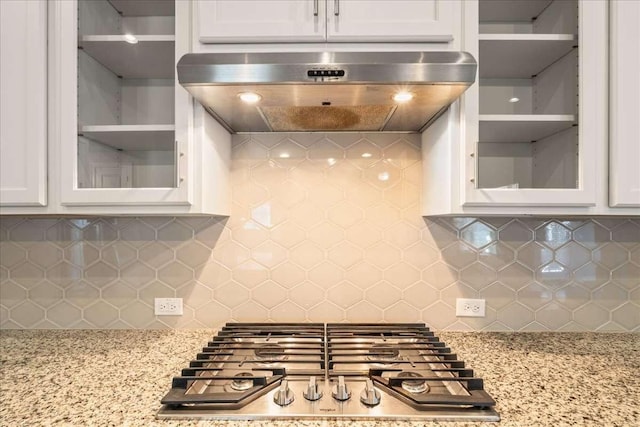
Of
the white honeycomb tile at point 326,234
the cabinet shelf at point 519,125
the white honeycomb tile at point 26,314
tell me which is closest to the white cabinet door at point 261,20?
the cabinet shelf at point 519,125

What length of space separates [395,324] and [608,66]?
108 cm

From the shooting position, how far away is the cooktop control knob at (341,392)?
881mm

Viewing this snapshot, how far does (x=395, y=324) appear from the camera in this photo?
1.41m

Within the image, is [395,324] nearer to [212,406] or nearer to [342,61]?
[212,406]

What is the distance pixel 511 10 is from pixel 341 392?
132cm

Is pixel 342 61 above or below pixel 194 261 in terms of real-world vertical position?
above

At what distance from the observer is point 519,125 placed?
116 cm

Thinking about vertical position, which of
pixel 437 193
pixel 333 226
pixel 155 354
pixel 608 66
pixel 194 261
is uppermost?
pixel 608 66

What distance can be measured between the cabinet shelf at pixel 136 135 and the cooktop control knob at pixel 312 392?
0.79 m

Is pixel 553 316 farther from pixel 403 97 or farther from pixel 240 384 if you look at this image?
pixel 240 384

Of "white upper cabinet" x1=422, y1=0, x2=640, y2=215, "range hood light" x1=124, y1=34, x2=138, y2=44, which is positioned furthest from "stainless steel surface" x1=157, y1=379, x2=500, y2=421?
"range hood light" x1=124, y1=34, x2=138, y2=44

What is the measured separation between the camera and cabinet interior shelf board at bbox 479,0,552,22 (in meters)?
1.19

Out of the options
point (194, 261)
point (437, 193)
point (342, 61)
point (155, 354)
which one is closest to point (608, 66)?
point (437, 193)

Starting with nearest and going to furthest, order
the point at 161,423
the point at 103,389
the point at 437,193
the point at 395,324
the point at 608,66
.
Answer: the point at 161,423
the point at 103,389
the point at 608,66
the point at 437,193
the point at 395,324
